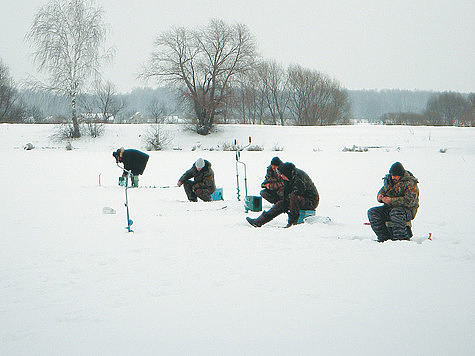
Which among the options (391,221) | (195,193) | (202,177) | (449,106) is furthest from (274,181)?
(449,106)

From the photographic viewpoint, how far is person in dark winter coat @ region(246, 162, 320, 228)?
6570mm

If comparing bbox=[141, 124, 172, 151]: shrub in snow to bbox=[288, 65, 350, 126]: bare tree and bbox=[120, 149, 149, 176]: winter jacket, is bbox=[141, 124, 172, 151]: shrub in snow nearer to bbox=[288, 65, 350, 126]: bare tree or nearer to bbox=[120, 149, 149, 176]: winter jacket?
bbox=[120, 149, 149, 176]: winter jacket

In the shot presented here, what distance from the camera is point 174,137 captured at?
32.8m

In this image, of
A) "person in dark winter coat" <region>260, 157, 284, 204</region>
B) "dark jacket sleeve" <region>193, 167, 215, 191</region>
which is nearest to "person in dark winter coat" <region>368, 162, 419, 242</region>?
"person in dark winter coat" <region>260, 157, 284, 204</region>

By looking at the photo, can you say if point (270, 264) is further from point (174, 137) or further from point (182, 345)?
point (174, 137)

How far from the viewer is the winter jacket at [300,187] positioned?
21.6 ft

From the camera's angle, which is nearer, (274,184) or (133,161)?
(133,161)

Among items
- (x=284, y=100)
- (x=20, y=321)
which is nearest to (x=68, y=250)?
(x=20, y=321)

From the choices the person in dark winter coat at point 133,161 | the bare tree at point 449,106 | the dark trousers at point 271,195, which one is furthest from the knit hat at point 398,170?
the bare tree at point 449,106

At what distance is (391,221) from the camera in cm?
538

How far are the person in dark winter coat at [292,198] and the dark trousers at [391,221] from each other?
127 centimetres

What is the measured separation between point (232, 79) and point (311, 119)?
23143mm

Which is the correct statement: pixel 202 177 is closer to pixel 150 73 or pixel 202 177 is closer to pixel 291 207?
pixel 291 207

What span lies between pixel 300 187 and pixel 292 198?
0.22 meters
